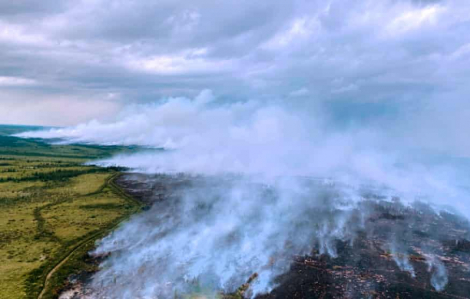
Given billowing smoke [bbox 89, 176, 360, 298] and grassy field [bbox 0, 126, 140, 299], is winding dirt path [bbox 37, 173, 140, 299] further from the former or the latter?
billowing smoke [bbox 89, 176, 360, 298]

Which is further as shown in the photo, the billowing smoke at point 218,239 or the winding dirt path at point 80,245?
the billowing smoke at point 218,239

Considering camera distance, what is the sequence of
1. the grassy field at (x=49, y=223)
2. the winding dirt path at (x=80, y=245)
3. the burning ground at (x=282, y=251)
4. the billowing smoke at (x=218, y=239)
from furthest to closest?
1. the billowing smoke at (x=218, y=239)
2. the grassy field at (x=49, y=223)
3. the burning ground at (x=282, y=251)
4. the winding dirt path at (x=80, y=245)

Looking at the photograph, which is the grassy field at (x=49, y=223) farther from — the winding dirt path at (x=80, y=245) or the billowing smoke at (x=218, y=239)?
the billowing smoke at (x=218, y=239)

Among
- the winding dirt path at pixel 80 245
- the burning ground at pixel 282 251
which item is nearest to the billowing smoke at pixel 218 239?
the burning ground at pixel 282 251

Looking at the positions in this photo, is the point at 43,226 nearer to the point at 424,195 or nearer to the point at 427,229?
the point at 427,229

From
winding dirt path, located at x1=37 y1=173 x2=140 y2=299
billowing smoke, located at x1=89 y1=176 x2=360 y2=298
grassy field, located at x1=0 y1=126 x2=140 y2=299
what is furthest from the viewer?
billowing smoke, located at x1=89 y1=176 x2=360 y2=298

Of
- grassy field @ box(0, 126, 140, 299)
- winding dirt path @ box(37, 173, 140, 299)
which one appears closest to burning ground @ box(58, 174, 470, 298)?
winding dirt path @ box(37, 173, 140, 299)

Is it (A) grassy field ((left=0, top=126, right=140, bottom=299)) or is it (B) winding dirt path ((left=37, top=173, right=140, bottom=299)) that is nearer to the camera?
(B) winding dirt path ((left=37, top=173, right=140, bottom=299))
